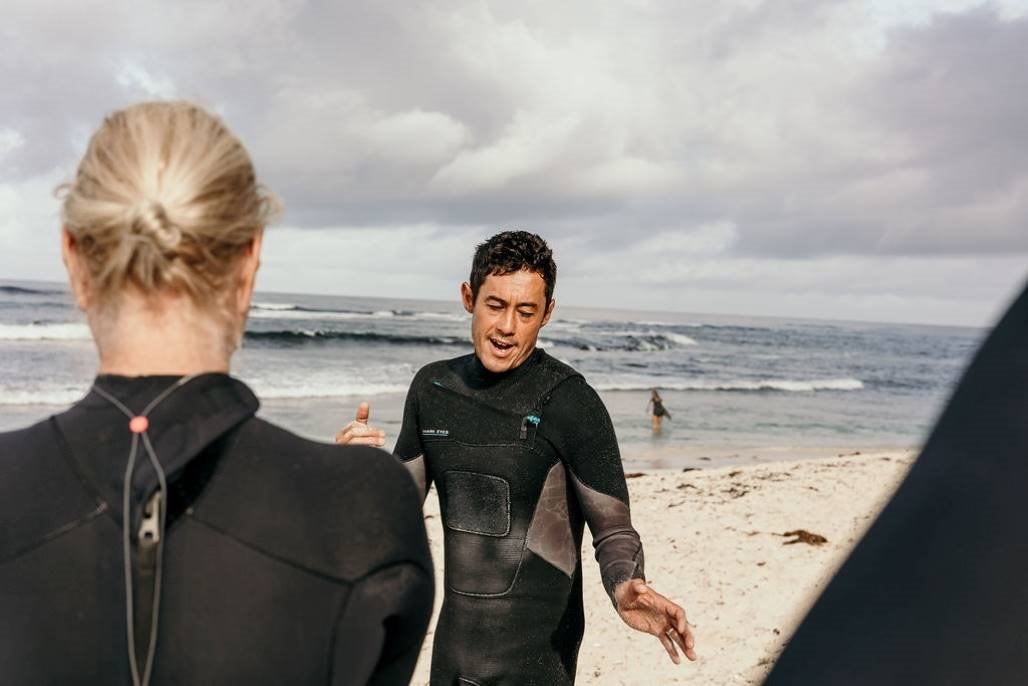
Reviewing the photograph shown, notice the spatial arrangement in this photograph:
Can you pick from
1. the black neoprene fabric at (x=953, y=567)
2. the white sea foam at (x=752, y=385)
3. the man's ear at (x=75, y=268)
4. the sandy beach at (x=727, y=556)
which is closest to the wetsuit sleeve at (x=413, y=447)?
the sandy beach at (x=727, y=556)

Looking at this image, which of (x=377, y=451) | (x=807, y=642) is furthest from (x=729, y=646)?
(x=807, y=642)

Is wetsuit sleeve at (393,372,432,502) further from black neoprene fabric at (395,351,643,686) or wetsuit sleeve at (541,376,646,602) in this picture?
wetsuit sleeve at (541,376,646,602)

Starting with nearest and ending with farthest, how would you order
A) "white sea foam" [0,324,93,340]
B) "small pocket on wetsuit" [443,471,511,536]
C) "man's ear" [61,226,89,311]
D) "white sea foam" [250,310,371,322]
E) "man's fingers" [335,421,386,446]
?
1. "man's ear" [61,226,89,311]
2. "man's fingers" [335,421,386,446]
3. "small pocket on wetsuit" [443,471,511,536]
4. "white sea foam" [0,324,93,340]
5. "white sea foam" [250,310,371,322]

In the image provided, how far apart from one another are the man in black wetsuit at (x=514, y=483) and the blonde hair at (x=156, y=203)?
2.09 metres

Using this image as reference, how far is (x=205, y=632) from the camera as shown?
1475 mm

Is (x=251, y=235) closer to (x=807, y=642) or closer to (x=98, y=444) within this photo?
(x=98, y=444)

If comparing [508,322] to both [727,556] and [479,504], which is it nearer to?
[479,504]

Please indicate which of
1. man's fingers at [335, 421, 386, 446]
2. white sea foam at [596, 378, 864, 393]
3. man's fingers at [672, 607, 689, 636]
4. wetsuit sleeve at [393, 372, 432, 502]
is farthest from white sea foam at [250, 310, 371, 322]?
man's fingers at [672, 607, 689, 636]

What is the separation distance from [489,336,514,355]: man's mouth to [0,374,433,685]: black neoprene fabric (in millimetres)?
2126

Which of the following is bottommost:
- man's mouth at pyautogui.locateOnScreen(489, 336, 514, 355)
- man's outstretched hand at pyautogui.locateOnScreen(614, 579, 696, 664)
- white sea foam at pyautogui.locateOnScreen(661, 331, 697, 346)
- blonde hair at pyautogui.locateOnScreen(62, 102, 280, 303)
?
white sea foam at pyautogui.locateOnScreen(661, 331, 697, 346)

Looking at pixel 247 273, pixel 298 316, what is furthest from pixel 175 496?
pixel 298 316

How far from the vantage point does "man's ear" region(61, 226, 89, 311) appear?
1.55 meters

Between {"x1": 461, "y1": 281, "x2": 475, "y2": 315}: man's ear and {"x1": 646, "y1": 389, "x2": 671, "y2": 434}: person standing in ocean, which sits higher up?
{"x1": 461, "y1": 281, "x2": 475, "y2": 315}: man's ear

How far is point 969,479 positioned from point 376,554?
1.35 m
